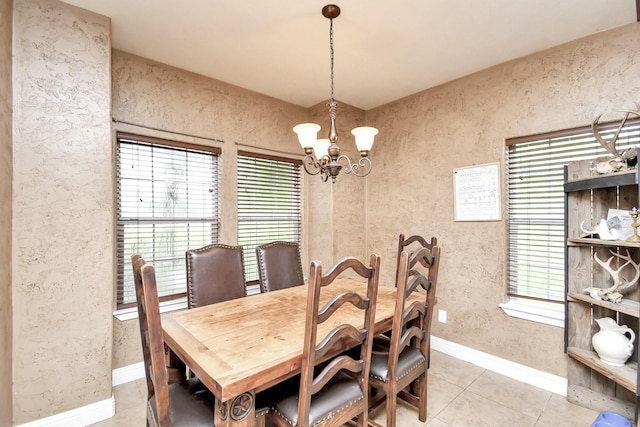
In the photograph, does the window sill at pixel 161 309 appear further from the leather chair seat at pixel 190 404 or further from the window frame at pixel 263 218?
the leather chair seat at pixel 190 404

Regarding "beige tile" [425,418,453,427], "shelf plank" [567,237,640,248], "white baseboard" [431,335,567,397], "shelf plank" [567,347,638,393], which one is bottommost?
"beige tile" [425,418,453,427]

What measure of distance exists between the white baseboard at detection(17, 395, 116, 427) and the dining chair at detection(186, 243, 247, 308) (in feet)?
2.91

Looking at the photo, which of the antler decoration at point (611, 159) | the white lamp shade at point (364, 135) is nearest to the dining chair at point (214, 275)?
the white lamp shade at point (364, 135)

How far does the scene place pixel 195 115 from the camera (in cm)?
291

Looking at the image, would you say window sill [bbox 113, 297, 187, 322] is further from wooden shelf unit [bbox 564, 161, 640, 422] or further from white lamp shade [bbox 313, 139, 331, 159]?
wooden shelf unit [bbox 564, 161, 640, 422]

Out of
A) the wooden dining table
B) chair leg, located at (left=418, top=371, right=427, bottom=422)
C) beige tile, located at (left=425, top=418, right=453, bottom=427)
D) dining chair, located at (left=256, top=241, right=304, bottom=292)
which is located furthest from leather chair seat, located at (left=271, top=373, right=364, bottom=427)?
dining chair, located at (left=256, top=241, right=304, bottom=292)

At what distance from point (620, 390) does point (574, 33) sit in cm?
260

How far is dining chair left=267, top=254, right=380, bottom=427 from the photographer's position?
1245mm

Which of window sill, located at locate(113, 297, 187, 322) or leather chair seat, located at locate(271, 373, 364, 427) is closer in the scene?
leather chair seat, located at locate(271, 373, 364, 427)

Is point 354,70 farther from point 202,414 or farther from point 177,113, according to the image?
point 202,414

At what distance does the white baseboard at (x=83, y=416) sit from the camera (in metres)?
1.89

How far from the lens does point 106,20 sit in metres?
2.08

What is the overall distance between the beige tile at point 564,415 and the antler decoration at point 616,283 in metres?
0.82

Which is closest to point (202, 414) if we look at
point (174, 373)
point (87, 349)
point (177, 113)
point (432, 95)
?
point (174, 373)
